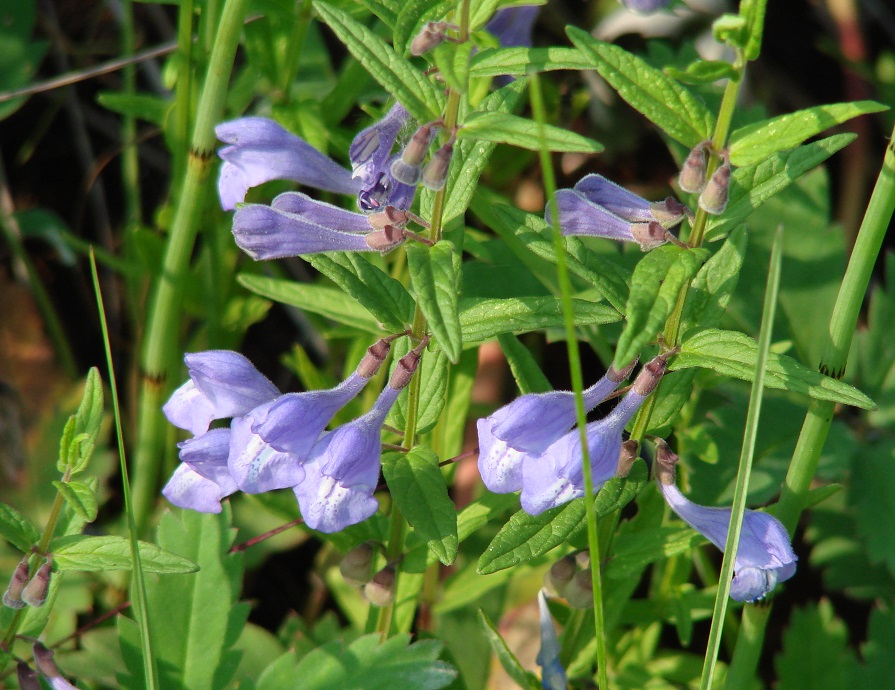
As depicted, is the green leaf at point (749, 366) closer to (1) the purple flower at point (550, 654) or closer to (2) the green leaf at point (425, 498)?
(2) the green leaf at point (425, 498)

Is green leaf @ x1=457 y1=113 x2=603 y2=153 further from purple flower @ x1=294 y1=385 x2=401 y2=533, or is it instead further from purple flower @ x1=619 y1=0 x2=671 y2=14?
purple flower @ x1=619 y1=0 x2=671 y2=14

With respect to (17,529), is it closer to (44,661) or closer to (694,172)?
(44,661)

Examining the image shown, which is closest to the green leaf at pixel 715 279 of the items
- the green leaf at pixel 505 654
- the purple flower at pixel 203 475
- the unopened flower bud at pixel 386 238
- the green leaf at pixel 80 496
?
the unopened flower bud at pixel 386 238

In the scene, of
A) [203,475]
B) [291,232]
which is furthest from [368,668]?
[291,232]

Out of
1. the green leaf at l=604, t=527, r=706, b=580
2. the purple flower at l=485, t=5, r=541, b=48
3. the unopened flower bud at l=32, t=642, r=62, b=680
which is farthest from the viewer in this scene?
the purple flower at l=485, t=5, r=541, b=48

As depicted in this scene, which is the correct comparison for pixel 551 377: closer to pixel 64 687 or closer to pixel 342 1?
pixel 342 1

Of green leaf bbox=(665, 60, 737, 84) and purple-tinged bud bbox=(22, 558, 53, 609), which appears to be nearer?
green leaf bbox=(665, 60, 737, 84)

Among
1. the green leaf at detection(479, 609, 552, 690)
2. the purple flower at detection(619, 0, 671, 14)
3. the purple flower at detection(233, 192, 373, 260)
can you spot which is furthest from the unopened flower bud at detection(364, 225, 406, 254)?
the purple flower at detection(619, 0, 671, 14)
